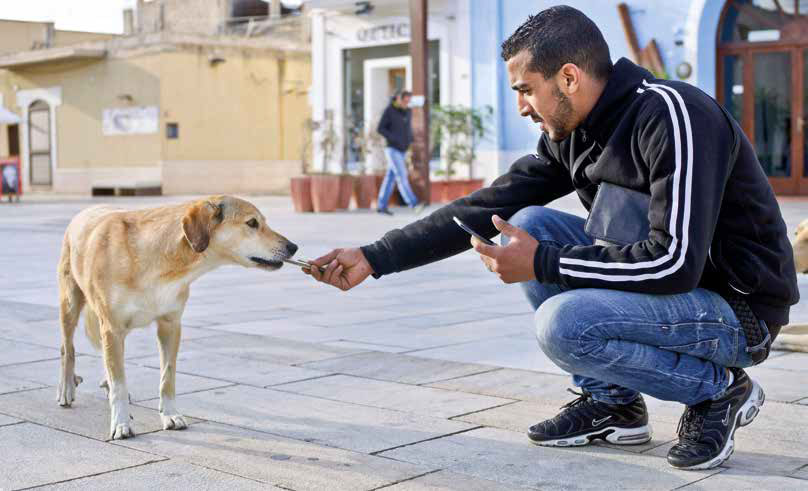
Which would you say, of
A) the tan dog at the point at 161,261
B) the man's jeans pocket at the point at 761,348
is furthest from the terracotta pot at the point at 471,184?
the man's jeans pocket at the point at 761,348

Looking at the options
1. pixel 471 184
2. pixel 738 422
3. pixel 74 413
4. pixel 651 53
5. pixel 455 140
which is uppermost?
pixel 651 53

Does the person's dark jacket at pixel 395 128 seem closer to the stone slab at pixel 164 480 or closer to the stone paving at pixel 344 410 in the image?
the stone paving at pixel 344 410

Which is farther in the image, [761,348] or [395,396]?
Answer: [395,396]

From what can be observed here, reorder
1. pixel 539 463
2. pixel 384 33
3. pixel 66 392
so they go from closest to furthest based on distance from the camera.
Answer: pixel 539 463 → pixel 66 392 → pixel 384 33

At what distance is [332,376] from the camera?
4980mm

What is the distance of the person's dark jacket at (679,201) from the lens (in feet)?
10.2

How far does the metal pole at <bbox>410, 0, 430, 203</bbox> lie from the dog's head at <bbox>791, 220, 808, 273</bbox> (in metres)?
12.8

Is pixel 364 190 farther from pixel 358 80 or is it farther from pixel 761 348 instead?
pixel 761 348

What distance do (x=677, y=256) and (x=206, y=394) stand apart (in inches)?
91.0

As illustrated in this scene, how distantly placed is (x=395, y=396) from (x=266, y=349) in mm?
1366

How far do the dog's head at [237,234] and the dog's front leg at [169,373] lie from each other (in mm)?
336

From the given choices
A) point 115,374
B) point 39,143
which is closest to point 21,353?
point 115,374

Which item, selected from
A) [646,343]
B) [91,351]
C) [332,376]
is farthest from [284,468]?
[91,351]

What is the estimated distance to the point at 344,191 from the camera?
1806 centimetres
